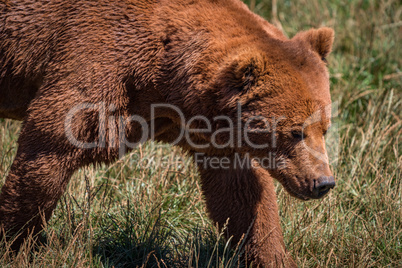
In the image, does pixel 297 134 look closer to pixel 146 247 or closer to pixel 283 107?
pixel 283 107

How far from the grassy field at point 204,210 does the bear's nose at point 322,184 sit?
0.57 metres

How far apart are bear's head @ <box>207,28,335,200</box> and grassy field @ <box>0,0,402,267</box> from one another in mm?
713

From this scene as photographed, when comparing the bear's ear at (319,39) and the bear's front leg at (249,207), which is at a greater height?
the bear's ear at (319,39)

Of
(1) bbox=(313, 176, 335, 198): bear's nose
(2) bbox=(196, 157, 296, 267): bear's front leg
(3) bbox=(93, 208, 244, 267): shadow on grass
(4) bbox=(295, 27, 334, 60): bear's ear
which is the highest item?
(4) bbox=(295, 27, 334, 60): bear's ear

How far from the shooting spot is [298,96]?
3631mm

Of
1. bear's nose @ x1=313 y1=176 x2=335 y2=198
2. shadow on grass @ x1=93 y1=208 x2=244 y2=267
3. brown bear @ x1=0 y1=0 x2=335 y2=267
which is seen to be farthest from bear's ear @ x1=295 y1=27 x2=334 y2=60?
shadow on grass @ x1=93 y1=208 x2=244 y2=267

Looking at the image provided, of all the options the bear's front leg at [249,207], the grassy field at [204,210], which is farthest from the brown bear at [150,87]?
the grassy field at [204,210]

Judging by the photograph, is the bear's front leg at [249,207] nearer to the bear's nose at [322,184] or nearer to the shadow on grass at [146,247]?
the shadow on grass at [146,247]

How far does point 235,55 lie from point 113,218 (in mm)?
1818

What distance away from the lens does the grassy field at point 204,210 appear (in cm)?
415

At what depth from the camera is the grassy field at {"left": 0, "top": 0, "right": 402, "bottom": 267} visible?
13.6 ft

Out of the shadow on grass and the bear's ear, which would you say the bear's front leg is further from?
the bear's ear

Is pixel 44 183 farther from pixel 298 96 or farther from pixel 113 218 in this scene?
pixel 298 96

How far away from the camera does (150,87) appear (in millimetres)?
3863
